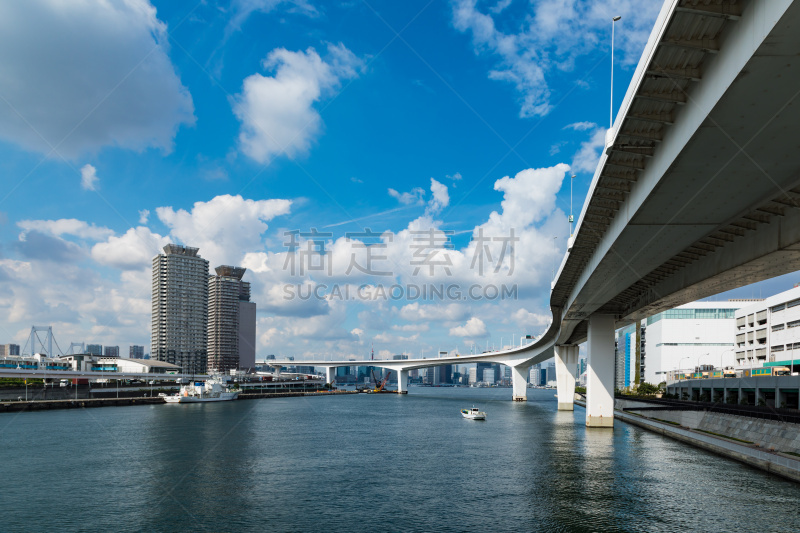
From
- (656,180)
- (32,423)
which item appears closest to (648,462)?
(656,180)

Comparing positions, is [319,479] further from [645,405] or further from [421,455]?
[645,405]

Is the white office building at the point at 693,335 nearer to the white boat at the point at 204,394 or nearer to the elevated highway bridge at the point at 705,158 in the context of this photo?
the white boat at the point at 204,394

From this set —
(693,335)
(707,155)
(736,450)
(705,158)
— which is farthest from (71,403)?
(693,335)

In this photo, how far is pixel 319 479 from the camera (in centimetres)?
3659

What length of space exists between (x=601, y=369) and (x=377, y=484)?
40.5 m

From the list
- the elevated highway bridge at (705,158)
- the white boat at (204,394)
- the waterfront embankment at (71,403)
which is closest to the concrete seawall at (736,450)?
the elevated highway bridge at (705,158)

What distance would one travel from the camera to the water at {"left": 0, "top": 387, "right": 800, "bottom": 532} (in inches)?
1059

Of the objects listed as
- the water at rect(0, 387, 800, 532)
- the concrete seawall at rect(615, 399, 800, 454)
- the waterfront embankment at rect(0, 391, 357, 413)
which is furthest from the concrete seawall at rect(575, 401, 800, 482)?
the waterfront embankment at rect(0, 391, 357, 413)

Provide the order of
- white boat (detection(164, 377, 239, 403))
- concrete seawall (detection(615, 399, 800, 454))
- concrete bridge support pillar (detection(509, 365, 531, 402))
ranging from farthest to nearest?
concrete bridge support pillar (detection(509, 365, 531, 402)) < white boat (detection(164, 377, 239, 403)) < concrete seawall (detection(615, 399, 800, 454))

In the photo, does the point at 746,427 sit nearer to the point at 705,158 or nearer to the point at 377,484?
the point at 377,484

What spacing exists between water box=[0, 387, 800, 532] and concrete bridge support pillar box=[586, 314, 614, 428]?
707 centimetres

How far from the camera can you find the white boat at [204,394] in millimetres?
126438

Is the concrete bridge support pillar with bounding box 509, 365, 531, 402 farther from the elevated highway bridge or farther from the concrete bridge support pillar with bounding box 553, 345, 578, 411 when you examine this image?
the elevated highway bridge

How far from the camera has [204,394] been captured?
13350cm
